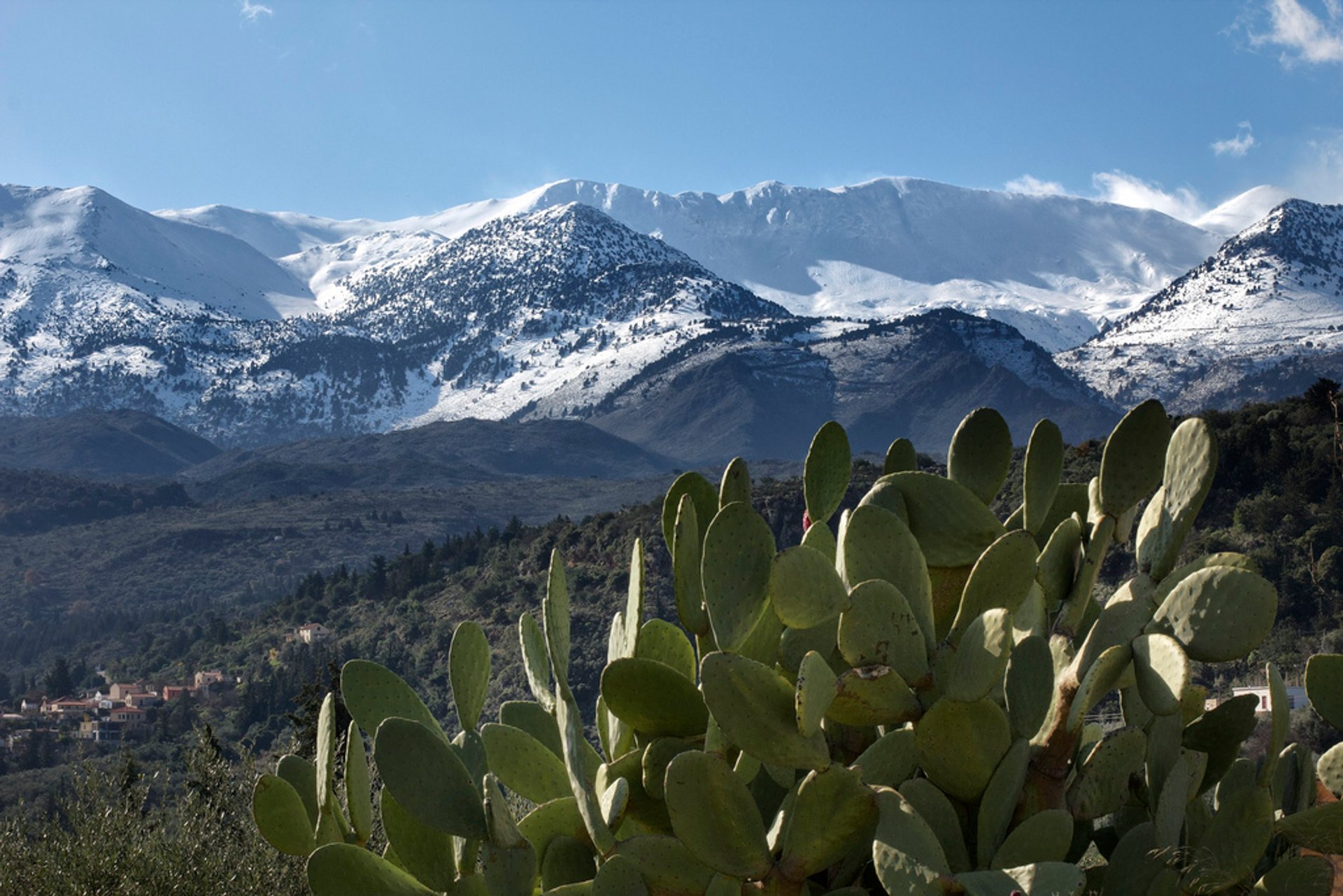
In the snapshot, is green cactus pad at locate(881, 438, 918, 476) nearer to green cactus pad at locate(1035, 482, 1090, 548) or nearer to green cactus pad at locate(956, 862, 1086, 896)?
green cactus pad at locate(1035, 482, 1090, 548)

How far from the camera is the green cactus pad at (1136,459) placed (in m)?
2.52

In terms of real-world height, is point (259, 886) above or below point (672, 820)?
below

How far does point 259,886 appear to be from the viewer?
485 centimetres

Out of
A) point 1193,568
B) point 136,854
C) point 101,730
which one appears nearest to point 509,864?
point 1193,568

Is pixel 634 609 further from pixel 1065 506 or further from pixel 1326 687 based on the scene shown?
pixel 1326 687

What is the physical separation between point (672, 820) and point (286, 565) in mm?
75472

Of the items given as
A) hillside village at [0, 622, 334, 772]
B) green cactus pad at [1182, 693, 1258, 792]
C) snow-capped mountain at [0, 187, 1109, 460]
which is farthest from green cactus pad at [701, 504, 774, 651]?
snow-capped mountain at [0, 187, 1109, 460]

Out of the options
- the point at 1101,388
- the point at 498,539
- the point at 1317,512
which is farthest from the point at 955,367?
the point at 1317,512

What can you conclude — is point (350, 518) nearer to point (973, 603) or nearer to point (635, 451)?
point (635, 451)

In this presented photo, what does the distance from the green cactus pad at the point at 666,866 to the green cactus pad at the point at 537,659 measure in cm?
64

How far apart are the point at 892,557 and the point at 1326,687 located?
1.15 metres

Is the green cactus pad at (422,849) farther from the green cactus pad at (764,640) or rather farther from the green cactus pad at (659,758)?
the green cactus pad at (764,640)

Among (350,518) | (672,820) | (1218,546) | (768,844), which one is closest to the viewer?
Answer: (672,820)

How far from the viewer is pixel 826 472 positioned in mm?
2955
